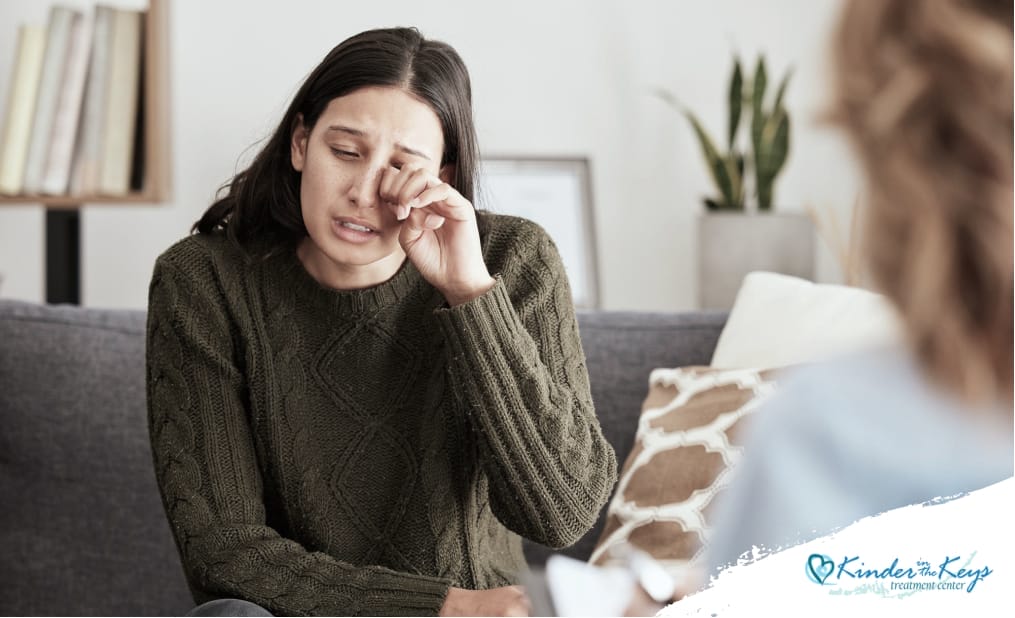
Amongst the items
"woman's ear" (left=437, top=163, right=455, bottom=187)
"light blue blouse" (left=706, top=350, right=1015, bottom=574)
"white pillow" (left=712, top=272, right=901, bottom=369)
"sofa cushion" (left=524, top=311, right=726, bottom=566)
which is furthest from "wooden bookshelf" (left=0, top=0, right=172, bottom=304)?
"light blue blouse" (left=706, top=350, right=1015, bottom=574)

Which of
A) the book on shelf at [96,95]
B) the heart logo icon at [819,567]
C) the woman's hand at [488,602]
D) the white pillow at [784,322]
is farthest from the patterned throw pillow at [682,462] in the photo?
the book on shelf at [96,95]

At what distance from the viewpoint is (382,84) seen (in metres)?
0.64

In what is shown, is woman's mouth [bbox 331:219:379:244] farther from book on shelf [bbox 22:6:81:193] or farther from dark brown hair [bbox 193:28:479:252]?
book on shelf [bbox 22:6:81:193]

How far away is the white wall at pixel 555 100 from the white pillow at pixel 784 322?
0.41 feet

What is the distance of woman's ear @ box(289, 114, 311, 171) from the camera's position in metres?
0.67

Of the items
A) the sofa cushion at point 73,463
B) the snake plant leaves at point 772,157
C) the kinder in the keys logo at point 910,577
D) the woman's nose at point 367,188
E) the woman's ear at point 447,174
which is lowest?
the sofa cushion at point 73,463

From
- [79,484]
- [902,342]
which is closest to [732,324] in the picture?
[79,484]

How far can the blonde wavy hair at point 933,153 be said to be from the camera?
0.25m

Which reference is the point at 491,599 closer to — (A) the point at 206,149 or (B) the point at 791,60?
(A) the point at 206,149

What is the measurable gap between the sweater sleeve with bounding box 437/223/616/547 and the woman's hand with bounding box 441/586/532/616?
67 mm

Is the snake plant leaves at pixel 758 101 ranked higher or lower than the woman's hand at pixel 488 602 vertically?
higher

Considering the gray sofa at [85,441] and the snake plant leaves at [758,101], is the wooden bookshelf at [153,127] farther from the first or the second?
the snake plant leaves at [758,101]

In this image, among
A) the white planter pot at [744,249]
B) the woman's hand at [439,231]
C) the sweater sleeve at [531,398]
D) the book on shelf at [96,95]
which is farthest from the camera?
the white planter pot at [744,249]

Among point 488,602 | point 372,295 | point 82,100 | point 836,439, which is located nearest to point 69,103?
point 82,100
